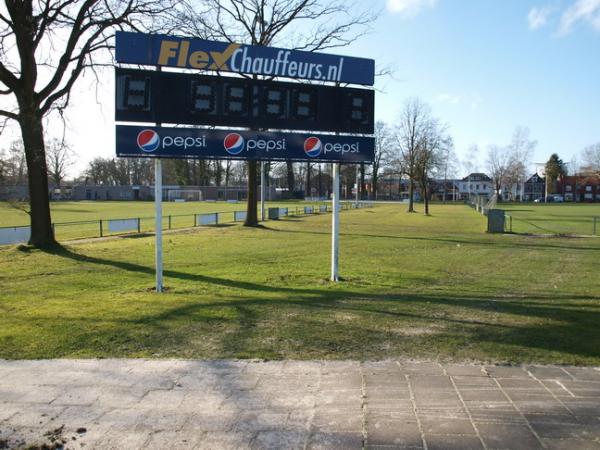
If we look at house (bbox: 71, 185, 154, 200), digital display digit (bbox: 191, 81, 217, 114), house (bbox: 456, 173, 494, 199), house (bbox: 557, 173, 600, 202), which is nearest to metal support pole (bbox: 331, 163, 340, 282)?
digital display digit (bbox: 191, 81, 217, 114)

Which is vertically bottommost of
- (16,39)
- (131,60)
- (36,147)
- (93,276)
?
(93,276)

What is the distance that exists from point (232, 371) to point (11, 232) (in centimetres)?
1781

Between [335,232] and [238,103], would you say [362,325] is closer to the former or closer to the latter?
[335,232]

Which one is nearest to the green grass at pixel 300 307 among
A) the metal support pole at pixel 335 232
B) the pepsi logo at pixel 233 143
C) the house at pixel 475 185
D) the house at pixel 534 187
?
the metal support pole at pixel 335 232

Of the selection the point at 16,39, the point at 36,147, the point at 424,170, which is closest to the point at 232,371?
the point at 36,147

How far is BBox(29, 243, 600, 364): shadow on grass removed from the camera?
557cm

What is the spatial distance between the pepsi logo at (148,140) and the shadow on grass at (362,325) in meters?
2.68

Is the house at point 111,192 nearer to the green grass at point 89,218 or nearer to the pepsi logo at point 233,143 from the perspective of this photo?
the green grass at point 89,218

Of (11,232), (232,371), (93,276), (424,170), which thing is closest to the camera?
(232,371)

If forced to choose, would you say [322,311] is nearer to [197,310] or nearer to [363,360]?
[197,310]

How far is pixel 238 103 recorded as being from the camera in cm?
977

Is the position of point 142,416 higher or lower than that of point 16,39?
lower

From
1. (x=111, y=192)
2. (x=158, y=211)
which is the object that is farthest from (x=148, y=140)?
(x=111, y=192)

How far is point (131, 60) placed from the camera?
30.2 feet
